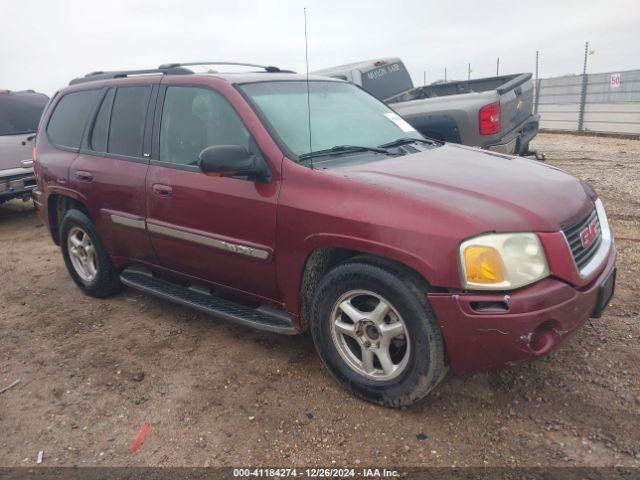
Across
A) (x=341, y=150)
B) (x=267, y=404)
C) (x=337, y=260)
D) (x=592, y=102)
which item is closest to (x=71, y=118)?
(x=341, y=150)

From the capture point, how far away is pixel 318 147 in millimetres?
3076

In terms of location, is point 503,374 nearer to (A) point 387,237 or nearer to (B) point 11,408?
(A) point 387,237

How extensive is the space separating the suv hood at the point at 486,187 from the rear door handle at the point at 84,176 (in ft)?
7.26

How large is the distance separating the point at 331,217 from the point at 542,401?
1.46m

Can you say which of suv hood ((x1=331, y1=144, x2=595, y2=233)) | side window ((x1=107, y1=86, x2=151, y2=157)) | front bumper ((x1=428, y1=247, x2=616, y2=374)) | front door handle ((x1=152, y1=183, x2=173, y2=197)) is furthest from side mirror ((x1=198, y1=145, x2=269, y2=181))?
front bumper ((x1=428, y1=247, x2=616, y2=374))

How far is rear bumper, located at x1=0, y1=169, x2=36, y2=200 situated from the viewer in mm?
7192

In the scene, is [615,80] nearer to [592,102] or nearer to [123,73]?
[592,102]

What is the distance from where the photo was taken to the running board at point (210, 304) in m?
3.04

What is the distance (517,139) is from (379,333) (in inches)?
178

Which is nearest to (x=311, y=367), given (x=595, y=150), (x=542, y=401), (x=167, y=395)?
(x=167, y=395)

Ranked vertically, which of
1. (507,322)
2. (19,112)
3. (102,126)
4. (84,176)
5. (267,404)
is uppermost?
(19,112)

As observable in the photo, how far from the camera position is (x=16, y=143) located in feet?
24.4

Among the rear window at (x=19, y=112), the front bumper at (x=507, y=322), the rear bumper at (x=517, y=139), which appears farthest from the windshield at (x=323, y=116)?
the rear window at (x=19, y=112)

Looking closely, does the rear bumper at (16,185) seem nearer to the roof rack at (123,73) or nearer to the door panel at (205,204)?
the roof rack at (123,73)
